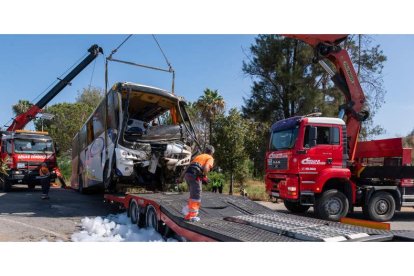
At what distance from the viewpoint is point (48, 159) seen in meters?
16.4

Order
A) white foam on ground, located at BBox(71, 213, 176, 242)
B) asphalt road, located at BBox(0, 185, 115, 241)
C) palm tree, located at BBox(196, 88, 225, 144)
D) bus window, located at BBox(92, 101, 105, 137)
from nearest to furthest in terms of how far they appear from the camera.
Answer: white foam on ground, located at BBox(71, 213, 176, 242)
asphalt road, located at BBox(0, 185, 115, 241)
bus window, located at BBox(92, 101, 105, 137)
palm tree, located at BBox(196, 88, 225, 144)

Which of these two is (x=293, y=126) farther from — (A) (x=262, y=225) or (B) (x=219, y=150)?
(B) (x=219, y=150)

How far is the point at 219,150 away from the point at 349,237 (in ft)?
49.8

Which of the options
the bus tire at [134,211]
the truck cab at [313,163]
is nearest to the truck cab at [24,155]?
the bus tire at [134,211]

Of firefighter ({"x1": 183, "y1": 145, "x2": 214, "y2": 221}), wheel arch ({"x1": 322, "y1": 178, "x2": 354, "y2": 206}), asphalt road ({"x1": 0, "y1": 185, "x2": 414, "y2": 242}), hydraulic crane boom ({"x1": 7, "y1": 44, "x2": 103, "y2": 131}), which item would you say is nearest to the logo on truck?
wheel arch ({"x1": 322, "y1": 178, "x2": 354, "y2": 206})

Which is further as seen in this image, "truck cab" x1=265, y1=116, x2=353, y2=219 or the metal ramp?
"truck cab" x1=265, y1=116, x2=353, y2=219

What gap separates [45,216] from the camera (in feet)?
30.2

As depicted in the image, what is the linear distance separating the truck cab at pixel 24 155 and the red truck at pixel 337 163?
944cm

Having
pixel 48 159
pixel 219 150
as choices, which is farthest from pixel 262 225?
pixel 219 150

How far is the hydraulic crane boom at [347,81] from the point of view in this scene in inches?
437

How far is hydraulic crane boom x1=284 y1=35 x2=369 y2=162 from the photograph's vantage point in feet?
36.4

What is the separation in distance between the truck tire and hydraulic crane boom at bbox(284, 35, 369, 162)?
1273 millimetres

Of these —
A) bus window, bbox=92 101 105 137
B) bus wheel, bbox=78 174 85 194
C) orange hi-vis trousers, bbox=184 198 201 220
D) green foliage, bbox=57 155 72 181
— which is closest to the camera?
orange hi-vis trousers, bbox=184 198 201 220

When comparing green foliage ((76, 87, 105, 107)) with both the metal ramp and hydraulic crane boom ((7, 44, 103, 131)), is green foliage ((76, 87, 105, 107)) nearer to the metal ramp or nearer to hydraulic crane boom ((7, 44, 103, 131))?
hydraulic crane boom ((7, 44, 103, 131))
